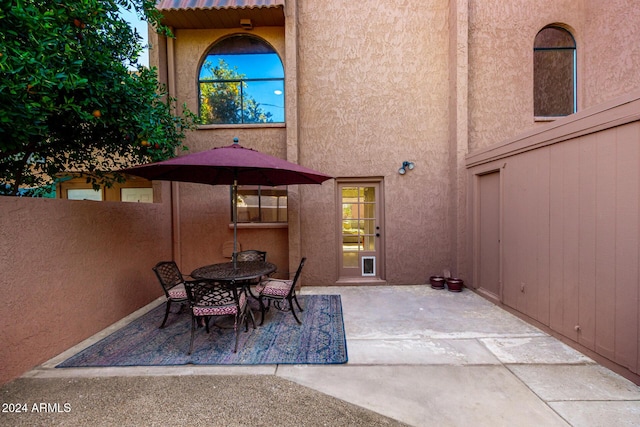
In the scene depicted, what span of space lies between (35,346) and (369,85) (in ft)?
21.3

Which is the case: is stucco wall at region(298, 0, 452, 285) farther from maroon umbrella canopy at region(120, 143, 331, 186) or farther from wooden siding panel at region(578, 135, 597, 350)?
wooden siding panel at region(578, 135, 597, 350)

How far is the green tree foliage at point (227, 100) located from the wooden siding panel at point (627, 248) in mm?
5415

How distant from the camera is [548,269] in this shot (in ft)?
11.6

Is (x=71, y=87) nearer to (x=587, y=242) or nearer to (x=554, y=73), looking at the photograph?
(x=587, y=242)

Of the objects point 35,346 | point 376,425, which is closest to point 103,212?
point 35,346

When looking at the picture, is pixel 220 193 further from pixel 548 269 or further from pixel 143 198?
pixel 548 269

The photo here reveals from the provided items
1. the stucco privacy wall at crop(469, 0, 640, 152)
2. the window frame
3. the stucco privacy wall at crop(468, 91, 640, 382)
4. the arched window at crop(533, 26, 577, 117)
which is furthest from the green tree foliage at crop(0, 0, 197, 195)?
the arched window at crop(533, 26, 577, 117)

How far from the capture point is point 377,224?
→ 5824 millimetres

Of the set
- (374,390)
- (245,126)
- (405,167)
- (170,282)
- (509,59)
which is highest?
(509,59)

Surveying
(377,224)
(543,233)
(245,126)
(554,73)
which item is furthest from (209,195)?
(554,73)

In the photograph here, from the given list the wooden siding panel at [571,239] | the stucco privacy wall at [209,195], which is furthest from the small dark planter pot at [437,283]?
the stucco privacy wall at [209,195]

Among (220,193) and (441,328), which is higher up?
(220,193)

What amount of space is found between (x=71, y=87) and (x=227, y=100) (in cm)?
362

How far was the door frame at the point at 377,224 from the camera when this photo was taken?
18.9 feet
